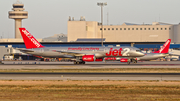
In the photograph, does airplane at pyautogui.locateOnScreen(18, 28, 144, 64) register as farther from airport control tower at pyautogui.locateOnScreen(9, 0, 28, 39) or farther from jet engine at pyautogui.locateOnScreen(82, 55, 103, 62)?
airport control tower at pyautogui.locateOnScreen(9, 0, 28, 39)

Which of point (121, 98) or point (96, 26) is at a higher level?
point (96, 26)

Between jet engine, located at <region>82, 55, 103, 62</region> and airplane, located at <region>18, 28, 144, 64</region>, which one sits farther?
airplane, located at <region>18, 28, 144, 64</region>

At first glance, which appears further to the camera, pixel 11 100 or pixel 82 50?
pixel 82 50

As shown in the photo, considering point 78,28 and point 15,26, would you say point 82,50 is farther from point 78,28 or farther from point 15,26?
point 15,26

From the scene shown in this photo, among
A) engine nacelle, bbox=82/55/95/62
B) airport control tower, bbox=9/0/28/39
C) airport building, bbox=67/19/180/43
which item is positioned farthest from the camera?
airport control tower, bbox=9/0/28/39

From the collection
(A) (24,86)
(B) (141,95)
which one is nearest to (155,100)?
(B) (141,95)

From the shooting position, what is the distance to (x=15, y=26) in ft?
611

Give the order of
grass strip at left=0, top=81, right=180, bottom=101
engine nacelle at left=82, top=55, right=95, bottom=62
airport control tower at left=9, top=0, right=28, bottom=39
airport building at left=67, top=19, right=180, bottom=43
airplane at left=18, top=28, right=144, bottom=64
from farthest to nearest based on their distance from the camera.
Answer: airport control tower at left=9, top=0, right=28, bottom=39 < airport building at left=67, top=19, right=180, bottom=43 < airplane at left=18, top=28, right=144, bottom=64 < engine nacelle at left=82, top=55, right=95, bottom=62 < grass strip at left=0, top=81, right=180, bottom=101

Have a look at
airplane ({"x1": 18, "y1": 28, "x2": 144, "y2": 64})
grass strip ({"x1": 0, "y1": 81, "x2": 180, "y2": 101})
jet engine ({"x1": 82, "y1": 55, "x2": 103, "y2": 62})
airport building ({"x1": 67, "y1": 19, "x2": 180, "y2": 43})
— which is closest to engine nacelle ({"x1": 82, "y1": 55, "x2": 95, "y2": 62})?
jet engine ({"x1": 82, "y1": 55, "x2": 103, "y2": 62})

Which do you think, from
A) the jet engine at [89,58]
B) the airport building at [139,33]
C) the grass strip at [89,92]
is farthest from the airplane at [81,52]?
the airport building at [139,33]

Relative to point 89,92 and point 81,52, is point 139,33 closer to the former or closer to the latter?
point 81,52

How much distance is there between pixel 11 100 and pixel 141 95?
9925mm

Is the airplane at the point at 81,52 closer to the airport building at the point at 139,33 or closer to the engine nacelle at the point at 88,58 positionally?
the engine nacelle at the point at 88,58

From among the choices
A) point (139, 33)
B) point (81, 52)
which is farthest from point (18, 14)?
point (81, 52)
